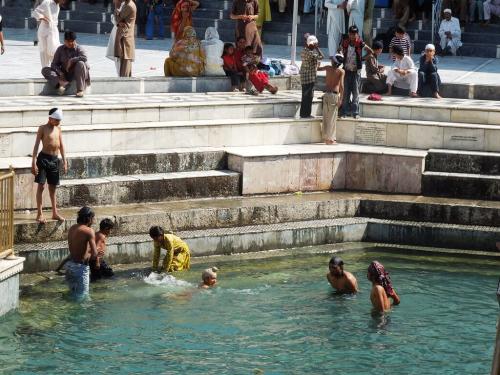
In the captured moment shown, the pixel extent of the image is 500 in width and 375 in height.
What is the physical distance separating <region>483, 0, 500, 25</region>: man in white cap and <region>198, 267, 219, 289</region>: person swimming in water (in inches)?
474

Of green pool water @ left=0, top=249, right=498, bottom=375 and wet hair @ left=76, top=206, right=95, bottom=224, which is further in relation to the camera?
wet hair @ left=76, top=206, right=95, bottom=224

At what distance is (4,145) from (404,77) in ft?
23.3

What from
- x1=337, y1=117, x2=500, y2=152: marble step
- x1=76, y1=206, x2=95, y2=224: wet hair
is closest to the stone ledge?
x1=76, y1=206, x2=95, y2=224: wet hair

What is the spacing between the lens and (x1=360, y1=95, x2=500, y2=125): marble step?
62.4 ft

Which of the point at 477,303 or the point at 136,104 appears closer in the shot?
the point at 477,303

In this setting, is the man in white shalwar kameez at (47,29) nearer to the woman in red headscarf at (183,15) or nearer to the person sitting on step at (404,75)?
the woman in red headscarf at (183,15)

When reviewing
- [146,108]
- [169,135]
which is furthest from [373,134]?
[146,108]

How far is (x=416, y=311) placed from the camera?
1445 centimetres

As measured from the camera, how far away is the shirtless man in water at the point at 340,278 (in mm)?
14680

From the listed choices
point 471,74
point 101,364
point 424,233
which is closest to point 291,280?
point 424,233

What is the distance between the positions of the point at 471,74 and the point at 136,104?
6.93m

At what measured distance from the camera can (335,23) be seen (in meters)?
22.7

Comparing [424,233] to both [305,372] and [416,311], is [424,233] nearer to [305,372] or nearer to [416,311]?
[416,311]

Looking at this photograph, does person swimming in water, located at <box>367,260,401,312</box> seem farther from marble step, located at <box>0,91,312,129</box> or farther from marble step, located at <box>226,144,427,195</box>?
marble step, located at <box>0,91,312,129</box>
